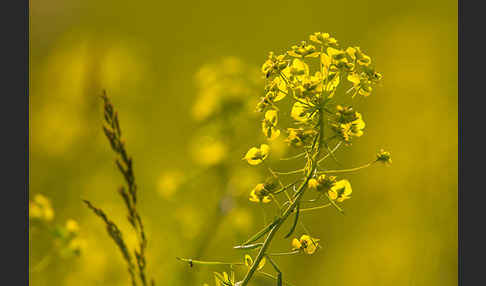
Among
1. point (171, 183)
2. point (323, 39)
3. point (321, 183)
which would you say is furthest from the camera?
point (171, 183)

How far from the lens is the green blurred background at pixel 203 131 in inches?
110

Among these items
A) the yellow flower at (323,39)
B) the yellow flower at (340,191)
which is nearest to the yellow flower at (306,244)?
the yellow flower at (340,191)

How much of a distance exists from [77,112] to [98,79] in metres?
1.09

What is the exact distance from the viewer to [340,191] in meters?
1.46

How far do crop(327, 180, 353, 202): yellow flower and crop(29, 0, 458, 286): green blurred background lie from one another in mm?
401

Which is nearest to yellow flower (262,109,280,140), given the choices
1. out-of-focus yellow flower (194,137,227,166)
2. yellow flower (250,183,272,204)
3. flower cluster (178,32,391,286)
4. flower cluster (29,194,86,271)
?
flower cluster (178,32,391,286)

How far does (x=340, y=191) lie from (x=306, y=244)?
147 millimetres

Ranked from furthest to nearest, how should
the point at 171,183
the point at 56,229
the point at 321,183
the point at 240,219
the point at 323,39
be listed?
the point at 171,183 < the point at 240,219 < the point at 56,229 < the point at 323,39 < the point at 321,183

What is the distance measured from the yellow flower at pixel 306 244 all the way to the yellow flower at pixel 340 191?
109mm

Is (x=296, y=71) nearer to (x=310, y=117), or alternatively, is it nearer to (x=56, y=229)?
(x=310, y=117)

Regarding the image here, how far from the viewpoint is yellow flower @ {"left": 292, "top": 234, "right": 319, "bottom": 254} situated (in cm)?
147

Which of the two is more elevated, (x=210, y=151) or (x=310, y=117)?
(x=210, y=151)

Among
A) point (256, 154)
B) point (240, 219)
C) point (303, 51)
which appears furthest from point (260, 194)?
point (240, 219)

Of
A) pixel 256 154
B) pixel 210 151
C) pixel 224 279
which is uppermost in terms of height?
pixel 210 151
